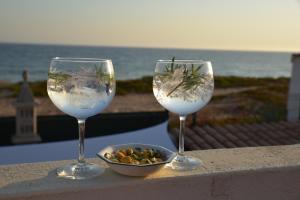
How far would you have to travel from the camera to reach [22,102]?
15.0 ft

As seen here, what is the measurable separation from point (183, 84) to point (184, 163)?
0.72 ft

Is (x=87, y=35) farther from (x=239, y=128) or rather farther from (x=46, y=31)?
(x=239, y=128)

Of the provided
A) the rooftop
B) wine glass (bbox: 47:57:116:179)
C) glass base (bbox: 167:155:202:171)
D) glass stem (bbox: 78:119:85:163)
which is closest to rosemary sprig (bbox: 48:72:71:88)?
wine glass (bbox: 47:57:116:179)

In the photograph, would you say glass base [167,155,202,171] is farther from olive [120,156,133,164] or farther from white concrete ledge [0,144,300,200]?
olive [120,156,133,164]

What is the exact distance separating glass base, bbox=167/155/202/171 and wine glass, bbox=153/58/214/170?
0.14 metres

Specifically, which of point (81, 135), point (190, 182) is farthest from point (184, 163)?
point (81, 135)

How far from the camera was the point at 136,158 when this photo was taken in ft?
3.17

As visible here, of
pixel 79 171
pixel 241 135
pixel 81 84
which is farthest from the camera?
pixel 241 135

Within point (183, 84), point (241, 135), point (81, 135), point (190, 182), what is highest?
point (183, 84)

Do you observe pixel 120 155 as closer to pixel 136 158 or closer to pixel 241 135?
pixel 136 158

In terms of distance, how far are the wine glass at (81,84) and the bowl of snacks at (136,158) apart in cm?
14

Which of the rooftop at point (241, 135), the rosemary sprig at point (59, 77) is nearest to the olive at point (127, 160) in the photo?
the rosemary sprig at point (59, 77)

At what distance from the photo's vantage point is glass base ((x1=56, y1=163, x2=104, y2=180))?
929mm

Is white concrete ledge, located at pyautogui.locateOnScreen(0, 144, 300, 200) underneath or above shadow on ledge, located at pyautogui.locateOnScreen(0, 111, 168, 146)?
above
